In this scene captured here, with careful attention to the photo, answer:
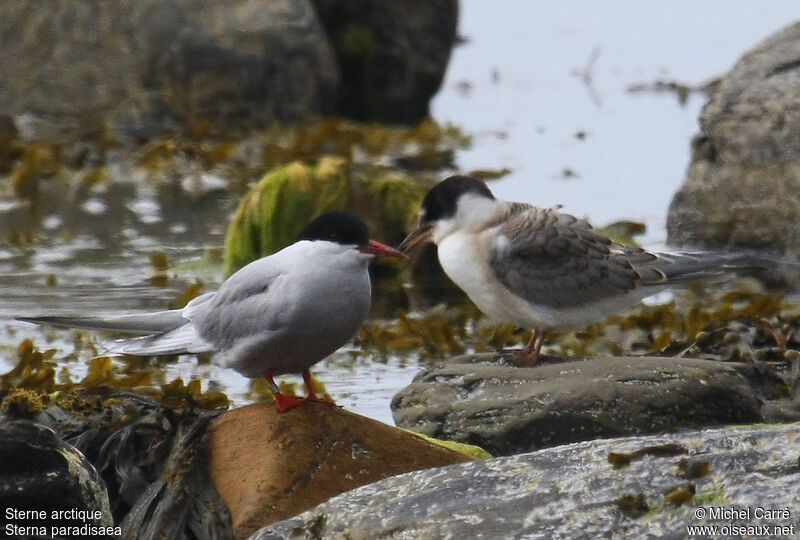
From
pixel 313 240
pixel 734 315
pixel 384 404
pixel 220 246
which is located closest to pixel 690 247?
pixel 734 315

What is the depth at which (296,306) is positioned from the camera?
5004mm

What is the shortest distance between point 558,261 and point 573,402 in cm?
96

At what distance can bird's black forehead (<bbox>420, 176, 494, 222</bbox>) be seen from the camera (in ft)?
20.7

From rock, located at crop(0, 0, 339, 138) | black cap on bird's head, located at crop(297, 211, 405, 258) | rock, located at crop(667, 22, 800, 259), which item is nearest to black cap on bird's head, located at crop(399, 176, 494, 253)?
black cap on bird's head, located at crop(297, 211, 405, 258)

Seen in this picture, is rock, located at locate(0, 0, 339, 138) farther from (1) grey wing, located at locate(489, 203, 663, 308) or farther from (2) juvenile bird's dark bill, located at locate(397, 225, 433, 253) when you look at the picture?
(1) grey wing, located at locate(489, 203, 663, 308)

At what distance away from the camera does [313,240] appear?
5.15m

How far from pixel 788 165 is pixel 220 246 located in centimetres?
307

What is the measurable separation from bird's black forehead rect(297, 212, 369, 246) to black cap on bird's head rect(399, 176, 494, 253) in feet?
3.90

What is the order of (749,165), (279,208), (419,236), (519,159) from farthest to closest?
(519,159) → (749,165) → (279,208) → (419,236)

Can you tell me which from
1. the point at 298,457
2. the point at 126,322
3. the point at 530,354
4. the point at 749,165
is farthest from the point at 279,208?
the point at 298,457

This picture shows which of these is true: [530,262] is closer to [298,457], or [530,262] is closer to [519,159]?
[298,457]

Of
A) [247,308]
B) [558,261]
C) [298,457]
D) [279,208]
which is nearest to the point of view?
[298,457]

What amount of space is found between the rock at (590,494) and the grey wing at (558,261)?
1952 mm

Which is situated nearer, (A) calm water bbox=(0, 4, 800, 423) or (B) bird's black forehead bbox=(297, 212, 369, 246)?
(B) bird's black forehead bbox=(297, 212, 369, 246)
